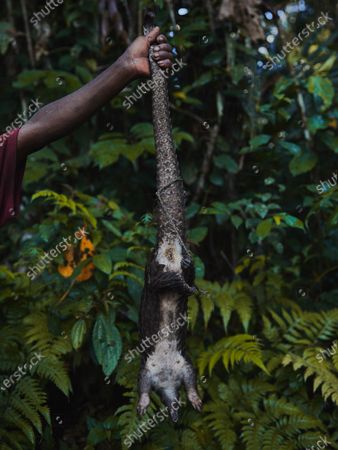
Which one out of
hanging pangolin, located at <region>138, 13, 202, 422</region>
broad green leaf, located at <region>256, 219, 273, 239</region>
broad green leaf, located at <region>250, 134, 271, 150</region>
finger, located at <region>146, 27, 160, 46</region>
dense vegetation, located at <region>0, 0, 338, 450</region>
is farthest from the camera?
broad green leaf, located at <region>250, 134, 271, 150</region>

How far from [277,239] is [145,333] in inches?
72.0

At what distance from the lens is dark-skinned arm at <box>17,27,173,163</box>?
186cm

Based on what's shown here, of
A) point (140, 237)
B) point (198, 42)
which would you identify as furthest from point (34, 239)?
point (198, 42)

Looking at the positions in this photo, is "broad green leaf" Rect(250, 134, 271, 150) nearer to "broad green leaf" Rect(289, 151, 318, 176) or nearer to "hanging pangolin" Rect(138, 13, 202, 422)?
"broad green leaf" Rect(289, 151, 318, 176)

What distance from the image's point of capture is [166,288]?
1785mm

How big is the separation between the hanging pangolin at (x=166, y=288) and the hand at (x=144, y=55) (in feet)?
0.07

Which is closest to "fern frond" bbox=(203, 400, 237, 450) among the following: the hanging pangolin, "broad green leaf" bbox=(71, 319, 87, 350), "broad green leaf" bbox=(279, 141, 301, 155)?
"broad green leaf" bbox=(71, 319, 87, 350)

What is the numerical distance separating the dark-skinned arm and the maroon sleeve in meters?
0.04

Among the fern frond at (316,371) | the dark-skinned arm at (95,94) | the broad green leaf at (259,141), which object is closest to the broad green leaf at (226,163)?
the broad green leaf at (259,141)

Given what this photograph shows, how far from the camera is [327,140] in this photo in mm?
3561

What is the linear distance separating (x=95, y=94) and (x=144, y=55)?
222 millimetres

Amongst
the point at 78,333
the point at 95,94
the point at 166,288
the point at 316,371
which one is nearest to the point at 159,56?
the point at 95,94

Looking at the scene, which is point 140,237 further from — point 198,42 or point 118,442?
point 198,42

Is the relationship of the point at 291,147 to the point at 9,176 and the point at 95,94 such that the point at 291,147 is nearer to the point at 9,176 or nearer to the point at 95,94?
the point at 95,94
